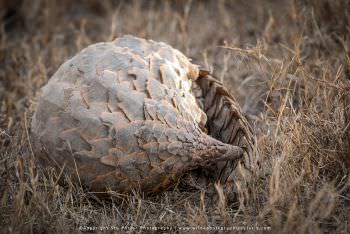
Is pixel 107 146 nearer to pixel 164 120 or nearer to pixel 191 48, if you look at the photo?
pixel 164 120

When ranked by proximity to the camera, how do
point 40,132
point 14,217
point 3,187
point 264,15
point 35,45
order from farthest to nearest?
point 264,15 → point 35,45 → point 3,187 → point 40,132 → point 14,217

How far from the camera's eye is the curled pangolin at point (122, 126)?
59.8 inches

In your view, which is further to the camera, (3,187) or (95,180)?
(3,187)

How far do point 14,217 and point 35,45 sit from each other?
198 centimetres

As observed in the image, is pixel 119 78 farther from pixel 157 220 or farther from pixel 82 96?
pixel 157 220

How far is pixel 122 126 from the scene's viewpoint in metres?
1.52

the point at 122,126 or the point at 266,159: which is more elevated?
the point at 122,126

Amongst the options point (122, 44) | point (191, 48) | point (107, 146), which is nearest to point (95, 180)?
point (107, 146)

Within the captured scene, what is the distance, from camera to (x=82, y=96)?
156 centimetres

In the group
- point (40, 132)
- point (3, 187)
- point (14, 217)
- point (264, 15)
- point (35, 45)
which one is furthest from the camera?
point (264, 15)

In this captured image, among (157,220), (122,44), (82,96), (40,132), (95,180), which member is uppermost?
(122,44)

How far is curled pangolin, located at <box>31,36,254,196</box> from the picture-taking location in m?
1.52

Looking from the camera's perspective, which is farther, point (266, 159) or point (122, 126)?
point (266, 159)

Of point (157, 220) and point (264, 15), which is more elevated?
point (264, 15)
